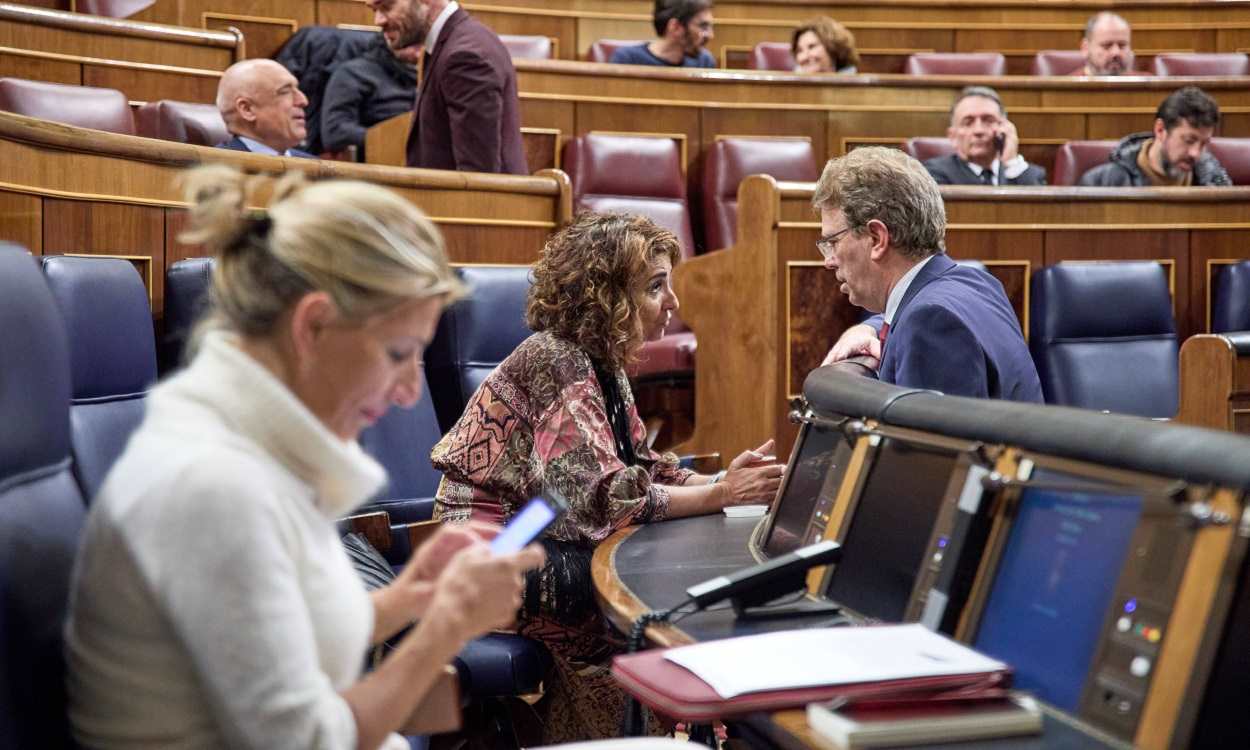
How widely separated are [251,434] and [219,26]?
278cm

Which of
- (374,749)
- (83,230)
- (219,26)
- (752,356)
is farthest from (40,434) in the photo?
(219,26)

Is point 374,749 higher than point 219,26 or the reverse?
the reverse

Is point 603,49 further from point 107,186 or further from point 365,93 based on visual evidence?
point 107,186

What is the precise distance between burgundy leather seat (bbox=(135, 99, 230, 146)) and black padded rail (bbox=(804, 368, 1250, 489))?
192 centimetres

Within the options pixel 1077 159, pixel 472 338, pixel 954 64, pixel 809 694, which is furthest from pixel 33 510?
pixel 954 64

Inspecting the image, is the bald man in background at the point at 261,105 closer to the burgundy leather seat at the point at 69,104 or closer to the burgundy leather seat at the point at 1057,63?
the burgundy leather seat at the point at 69,104

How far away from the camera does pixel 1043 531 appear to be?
734 mm

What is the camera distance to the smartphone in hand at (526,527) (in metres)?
0.72

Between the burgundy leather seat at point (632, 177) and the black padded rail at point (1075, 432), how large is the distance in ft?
5.84

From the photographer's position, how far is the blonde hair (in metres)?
0.66

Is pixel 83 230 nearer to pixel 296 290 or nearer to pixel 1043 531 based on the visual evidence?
pixel 296 290

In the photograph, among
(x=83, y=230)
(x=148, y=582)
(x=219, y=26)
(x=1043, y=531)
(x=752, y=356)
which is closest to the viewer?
(x=148, y=582)

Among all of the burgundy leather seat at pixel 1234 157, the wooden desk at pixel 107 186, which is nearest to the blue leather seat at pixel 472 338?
the wooden desk at pixel 107 186

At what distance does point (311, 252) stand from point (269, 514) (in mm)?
132
